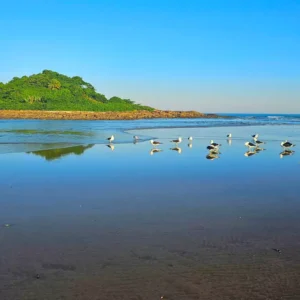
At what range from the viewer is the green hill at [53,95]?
9088 centimetres

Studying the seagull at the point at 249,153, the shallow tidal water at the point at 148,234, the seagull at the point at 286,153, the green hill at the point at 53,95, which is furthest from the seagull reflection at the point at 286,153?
the green hill at the point at 53,95

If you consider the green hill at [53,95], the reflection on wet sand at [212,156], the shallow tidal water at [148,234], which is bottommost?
the shallow tidal water at [148,234]

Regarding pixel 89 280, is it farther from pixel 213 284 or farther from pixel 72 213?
pixel 72 213

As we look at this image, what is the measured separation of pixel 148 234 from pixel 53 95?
96207 millimetres

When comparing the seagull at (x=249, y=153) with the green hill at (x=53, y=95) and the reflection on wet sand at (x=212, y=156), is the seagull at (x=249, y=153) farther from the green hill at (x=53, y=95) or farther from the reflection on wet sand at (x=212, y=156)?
the green hill at (x=53, y=95)

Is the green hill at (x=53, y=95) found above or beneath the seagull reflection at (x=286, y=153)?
above

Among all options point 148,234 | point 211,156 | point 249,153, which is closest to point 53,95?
point 249,153

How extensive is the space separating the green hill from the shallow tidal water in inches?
3164

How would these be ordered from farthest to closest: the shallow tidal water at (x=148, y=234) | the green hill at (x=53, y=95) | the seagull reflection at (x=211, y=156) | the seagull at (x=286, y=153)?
the green hill at (x=53, y=95)
the seagull at (x=286, y=153)
the seagull reflection at (x=211, y=156)
the shallow tidal water at (x=148, y=234)

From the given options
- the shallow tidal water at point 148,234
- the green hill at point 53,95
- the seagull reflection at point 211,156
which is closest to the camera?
the shallow tidal water at point 148,234

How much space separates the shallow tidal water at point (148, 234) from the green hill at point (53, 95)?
80.4 m

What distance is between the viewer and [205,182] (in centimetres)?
1160

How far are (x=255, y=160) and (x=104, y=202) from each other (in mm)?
9346

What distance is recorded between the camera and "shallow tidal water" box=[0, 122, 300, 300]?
5.10 m
